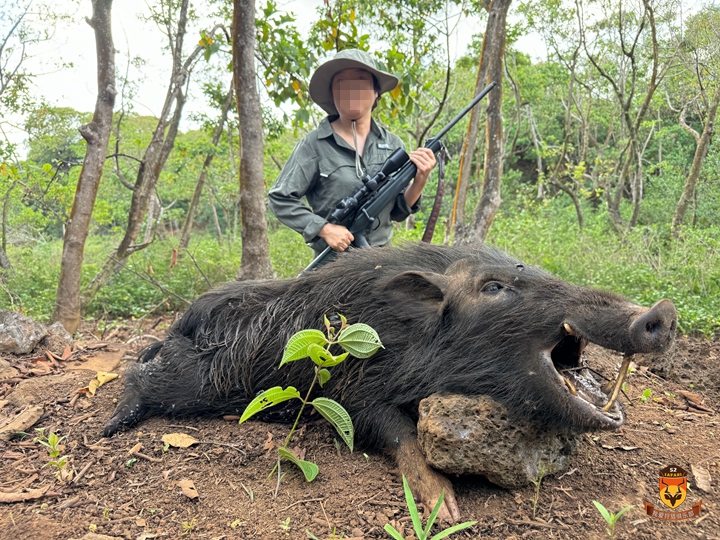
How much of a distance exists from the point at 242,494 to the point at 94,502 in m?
0.61

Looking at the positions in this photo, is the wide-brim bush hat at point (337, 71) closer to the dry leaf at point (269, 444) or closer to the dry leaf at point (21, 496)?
the dry leaf at point (269, 444)

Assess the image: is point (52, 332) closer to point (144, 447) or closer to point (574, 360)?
point (144, 447)

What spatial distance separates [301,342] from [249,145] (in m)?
2.78

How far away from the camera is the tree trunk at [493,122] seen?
17.7ft

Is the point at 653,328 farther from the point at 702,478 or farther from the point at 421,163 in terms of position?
the point at 421,163

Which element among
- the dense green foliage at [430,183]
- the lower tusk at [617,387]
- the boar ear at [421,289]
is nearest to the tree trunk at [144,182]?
the dense green foliage at [430,183]

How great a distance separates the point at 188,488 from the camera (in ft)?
6.97

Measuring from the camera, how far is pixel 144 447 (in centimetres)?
251

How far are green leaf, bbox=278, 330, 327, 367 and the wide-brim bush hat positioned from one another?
1.98 metres

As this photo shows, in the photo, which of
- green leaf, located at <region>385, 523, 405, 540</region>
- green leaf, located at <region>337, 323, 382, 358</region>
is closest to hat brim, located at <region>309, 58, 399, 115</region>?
green leaf, located at <region>337, 323, 382, 358</region>

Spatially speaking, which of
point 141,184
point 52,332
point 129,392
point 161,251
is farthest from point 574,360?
point 161,251

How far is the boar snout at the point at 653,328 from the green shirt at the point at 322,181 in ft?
6.16

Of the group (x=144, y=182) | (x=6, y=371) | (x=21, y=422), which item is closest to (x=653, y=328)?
(x=21, y=422)

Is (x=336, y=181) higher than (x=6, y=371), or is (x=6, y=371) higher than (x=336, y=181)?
(x=336, y=181)
